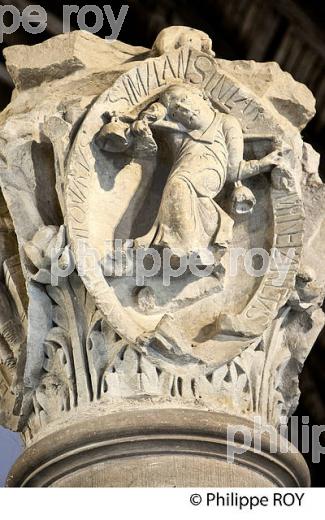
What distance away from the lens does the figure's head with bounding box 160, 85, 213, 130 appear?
10.1 ft

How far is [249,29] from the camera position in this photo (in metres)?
5.89

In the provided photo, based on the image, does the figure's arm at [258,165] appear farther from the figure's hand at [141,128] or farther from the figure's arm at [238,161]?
the figure's hand at [141,128]

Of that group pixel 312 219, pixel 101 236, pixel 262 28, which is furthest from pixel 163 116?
pixel 262 28

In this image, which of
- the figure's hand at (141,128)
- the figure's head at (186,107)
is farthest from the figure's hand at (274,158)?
the figure's hand at (141,128)

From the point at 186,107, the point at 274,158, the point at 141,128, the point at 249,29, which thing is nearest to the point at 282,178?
the point at 274,158

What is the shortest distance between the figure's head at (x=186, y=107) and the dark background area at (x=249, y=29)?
2.69 meters

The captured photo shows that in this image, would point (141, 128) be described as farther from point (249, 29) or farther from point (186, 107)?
point (249, 29)

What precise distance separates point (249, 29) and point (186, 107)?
3029 millimetres

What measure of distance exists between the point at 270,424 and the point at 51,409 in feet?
2.52

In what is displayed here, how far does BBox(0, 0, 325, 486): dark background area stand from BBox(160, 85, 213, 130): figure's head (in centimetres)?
269

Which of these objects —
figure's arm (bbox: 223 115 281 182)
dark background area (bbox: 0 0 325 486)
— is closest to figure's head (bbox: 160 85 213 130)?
figure's arm (bbox: 223 115 281 182)

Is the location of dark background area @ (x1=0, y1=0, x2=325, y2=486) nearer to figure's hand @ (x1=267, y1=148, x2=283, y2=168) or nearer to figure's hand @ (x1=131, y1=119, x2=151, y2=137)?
figure's hand @ (x1=267, y1=148, x2=283, y2=168)

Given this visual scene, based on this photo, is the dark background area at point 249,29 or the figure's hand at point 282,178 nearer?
the figure's hand at point 282,178

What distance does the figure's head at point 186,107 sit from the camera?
3068 millimetres
